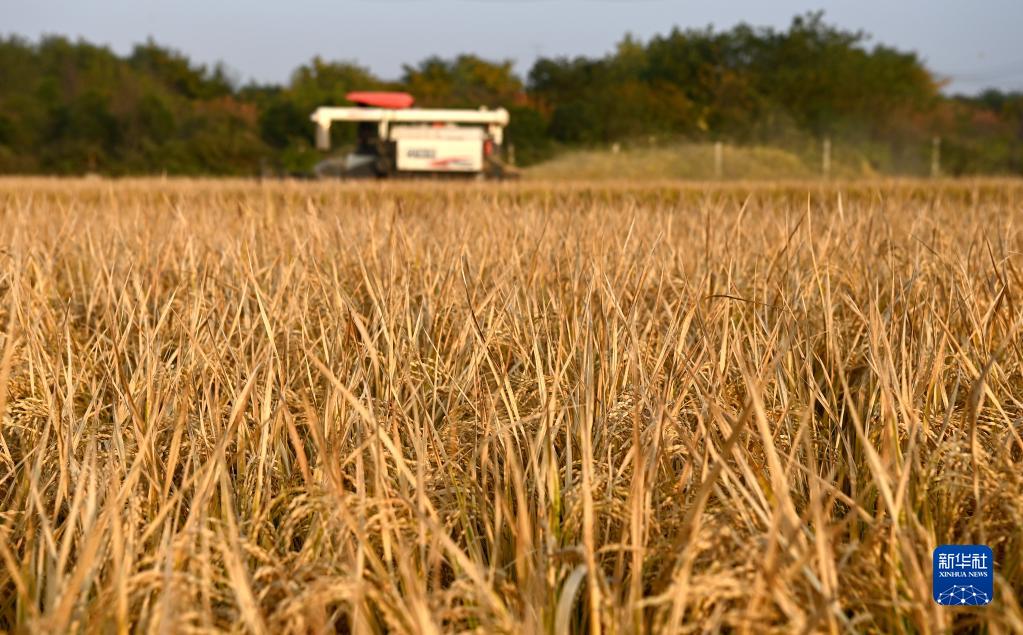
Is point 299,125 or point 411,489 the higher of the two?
point 299,125

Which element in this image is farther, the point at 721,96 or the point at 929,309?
the point at 721,96

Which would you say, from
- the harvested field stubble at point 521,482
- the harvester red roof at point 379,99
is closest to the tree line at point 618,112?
the harvester red roof at point 379,99

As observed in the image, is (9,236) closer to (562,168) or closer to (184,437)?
(184,437)

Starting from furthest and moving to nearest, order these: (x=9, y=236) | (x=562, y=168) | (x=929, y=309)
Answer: (x=562, y=168)
(x=9, y=236)
(x=929, y=309)

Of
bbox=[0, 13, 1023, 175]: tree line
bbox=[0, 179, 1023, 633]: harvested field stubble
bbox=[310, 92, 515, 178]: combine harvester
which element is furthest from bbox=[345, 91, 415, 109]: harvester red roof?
bbox=[0, 179, 1023, 633]: harvested field stubble

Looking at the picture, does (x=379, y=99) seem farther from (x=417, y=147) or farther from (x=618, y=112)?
(x=618, y=112)

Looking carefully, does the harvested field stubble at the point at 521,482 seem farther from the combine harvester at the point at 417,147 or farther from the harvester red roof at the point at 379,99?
the harvester red roof at the point at 379,99

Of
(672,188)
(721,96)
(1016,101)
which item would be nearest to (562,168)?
(672,188)

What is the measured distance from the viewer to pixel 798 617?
670 mm

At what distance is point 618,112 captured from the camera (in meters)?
23.1

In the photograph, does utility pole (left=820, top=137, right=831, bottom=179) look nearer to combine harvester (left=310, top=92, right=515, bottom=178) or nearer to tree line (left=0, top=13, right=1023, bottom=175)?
tree line (left=0, top=13, right=1023, bottom=175)

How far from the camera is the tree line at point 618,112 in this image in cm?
2023

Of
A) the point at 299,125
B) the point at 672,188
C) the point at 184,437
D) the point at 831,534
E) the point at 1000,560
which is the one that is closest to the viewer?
the point at 831,534

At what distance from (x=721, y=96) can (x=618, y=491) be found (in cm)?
2394
